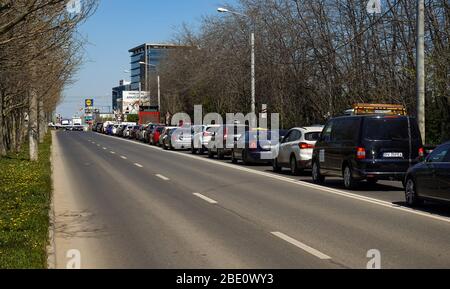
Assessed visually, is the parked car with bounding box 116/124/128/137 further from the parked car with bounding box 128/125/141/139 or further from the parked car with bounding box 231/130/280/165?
the parked car with bounding box 231/130/280/165

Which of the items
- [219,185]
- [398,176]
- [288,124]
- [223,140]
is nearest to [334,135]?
[398,176]

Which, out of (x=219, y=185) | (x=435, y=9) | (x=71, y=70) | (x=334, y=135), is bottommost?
(x=219, y=185)

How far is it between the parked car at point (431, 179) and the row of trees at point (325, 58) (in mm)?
12799

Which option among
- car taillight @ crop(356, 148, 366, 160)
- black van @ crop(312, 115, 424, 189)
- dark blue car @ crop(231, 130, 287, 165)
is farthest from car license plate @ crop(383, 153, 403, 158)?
dark blue car @ crop(231, 130, 287, 165)

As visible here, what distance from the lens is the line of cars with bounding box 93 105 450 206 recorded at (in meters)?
12.8

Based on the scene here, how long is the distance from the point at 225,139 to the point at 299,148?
33.2 ft

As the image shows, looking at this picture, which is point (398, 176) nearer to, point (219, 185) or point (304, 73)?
point (219, 185)

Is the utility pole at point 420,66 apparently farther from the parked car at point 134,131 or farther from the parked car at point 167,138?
the parked car at point 134,131

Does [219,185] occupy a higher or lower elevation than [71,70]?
lower

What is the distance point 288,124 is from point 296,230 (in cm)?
3009

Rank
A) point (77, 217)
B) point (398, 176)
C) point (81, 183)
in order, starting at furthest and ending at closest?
point (81, 183), point (398, 176), point (77, 217)

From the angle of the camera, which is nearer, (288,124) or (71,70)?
(71,70)

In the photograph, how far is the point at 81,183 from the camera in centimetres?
1905

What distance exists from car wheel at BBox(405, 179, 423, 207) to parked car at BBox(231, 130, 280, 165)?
12.1 meters
